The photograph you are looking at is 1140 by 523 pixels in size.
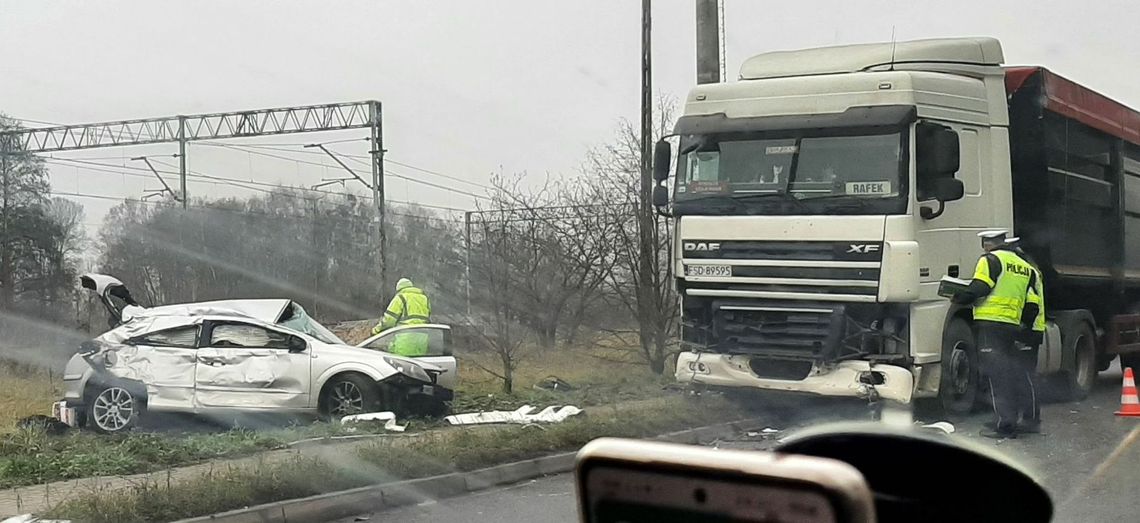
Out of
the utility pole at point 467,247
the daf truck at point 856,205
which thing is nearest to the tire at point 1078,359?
the daf truck at point 856,205

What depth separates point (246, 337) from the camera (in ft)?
41.5

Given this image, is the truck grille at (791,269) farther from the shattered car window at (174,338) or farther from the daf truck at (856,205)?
the shattered car window at (174,338)

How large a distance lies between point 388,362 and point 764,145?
425cm

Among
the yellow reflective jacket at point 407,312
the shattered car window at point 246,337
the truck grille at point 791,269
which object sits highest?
the truck grille at point 791,269

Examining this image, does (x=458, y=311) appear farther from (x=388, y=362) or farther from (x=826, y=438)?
(x=826, y=438)

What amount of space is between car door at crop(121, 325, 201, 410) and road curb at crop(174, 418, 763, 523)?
4.27 metres

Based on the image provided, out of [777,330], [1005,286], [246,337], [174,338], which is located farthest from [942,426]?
[174,338]

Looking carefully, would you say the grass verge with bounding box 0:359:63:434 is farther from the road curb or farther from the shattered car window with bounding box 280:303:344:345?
the road curb

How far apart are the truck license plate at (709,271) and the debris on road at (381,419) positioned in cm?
306

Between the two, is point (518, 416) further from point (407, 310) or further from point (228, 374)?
point (228, 374)

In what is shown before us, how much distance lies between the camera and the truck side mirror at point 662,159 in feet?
39.2

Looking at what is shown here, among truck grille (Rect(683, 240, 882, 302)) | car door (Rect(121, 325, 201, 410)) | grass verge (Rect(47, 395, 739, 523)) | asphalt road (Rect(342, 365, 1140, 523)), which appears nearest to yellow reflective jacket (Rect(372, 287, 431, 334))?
car door (Rect(121, 325, 201, 410))

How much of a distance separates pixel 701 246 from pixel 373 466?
3.96m

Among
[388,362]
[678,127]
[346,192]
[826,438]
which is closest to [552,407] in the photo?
[388,362]
